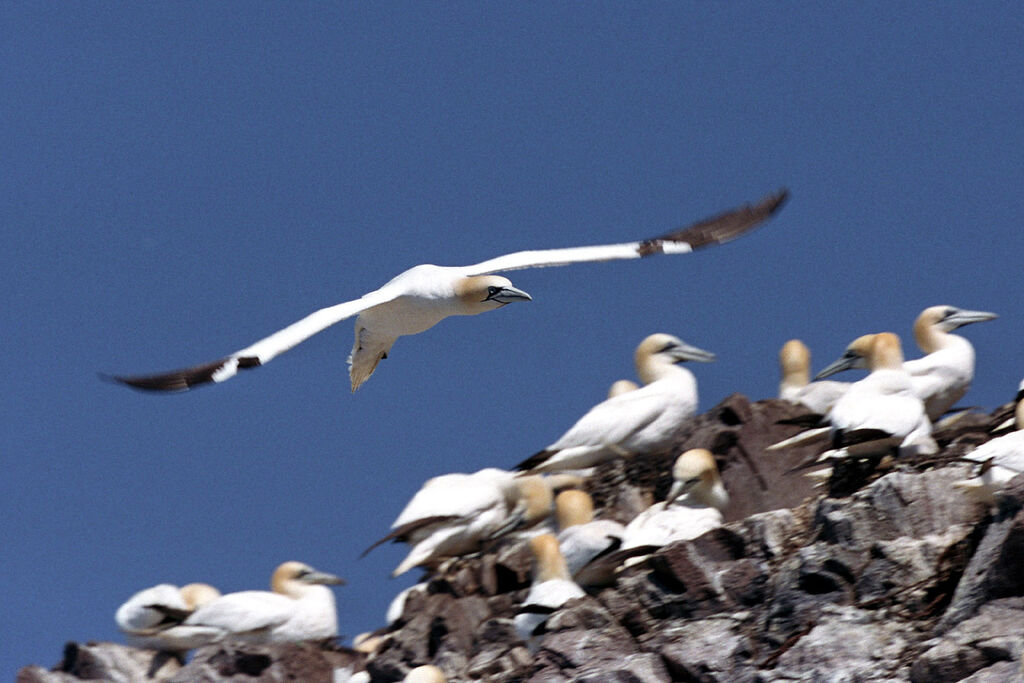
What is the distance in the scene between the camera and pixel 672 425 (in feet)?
55.7

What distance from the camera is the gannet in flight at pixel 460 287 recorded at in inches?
522

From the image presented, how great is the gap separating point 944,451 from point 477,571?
4730 mm

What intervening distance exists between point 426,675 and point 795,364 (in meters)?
6.54

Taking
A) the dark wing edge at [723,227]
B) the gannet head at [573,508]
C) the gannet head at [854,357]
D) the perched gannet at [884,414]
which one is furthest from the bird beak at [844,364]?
the dark wing edge at [723,227]

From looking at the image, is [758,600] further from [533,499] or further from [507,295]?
[533,499]

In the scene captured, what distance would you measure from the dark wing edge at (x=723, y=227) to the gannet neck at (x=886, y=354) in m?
2.44

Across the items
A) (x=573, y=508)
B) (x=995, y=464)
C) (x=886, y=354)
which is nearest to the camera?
(x=995, y=464)

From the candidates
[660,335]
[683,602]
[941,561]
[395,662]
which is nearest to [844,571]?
[941,561]

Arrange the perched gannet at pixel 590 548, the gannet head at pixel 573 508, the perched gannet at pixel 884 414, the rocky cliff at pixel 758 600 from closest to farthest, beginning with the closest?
1. the rocky cliff at pixel 758 600
2. the perched gannet at pixel 884 414
3. the perched gannet at pixel 590 548
4. the gannet head at pixel 573 508

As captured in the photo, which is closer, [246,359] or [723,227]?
[246,359]

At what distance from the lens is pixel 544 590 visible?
1404 centimetres

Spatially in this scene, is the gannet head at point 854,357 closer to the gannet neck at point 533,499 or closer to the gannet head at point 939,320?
the gannet head at point 939,320

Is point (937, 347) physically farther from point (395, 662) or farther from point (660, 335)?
point (395, 662)

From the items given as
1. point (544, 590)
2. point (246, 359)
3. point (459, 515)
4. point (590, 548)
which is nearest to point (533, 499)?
point (459, 515)
